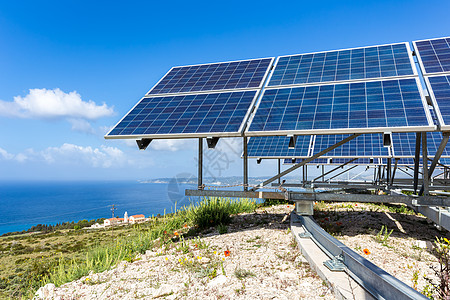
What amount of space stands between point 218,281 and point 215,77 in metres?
9.86

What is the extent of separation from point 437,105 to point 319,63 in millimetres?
5966

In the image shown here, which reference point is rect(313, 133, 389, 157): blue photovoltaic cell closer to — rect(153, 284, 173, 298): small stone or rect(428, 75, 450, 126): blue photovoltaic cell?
rect(428, 75, 450, 126): blue photovoltaic cell

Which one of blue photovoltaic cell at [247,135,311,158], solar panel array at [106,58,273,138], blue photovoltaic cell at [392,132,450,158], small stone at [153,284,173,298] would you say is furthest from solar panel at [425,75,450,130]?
blue photovoltaic cell at [247,135,311,158]

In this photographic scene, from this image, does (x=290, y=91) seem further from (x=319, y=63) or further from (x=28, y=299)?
(x=28, y=299)

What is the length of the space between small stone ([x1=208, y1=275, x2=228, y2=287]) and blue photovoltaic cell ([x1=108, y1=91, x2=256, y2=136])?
4.37 meters

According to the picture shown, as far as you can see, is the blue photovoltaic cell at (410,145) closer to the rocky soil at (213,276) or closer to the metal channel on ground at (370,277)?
the rocky soil at (213,276)

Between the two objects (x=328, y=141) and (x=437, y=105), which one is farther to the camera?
(x=328, y=141)

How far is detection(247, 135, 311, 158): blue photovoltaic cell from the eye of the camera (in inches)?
855

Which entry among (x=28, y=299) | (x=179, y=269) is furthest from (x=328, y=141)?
(x=28, y=299)

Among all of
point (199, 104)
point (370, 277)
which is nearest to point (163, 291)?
point (370, 277)

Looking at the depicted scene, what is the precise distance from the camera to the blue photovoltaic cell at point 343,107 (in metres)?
7.64

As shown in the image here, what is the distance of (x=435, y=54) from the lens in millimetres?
10609

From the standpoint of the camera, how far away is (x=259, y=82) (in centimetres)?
1138

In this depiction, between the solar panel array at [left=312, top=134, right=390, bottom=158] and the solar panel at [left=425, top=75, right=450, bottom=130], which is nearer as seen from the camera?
the solar panel at [left=425, top=75, right=450, bottom=130]
